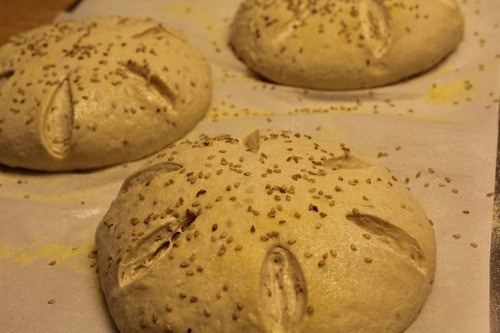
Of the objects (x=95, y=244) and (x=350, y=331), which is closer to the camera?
(x=350, y=331)

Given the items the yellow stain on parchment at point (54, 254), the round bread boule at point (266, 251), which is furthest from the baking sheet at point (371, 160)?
the round bread boule at point (266, 251)

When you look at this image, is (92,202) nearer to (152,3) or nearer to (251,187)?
(251,187)

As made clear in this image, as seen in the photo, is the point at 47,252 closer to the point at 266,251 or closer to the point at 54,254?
the point at 54,254

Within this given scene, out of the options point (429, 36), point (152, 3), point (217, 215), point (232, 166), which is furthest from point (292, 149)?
point (152, 3)

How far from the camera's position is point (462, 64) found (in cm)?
264

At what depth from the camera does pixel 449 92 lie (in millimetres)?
2492

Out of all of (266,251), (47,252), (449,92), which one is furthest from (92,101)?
(449,92)

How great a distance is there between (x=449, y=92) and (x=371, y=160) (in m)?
0.56

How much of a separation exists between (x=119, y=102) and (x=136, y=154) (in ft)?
0.69

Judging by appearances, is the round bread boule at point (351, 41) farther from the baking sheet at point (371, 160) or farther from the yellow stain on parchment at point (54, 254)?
the yellow stain on parchment at point (54, 254)

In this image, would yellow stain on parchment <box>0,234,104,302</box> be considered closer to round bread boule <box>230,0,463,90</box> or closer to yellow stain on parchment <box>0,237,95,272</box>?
yellow stain on parchment <box>0,237,95,272</box>

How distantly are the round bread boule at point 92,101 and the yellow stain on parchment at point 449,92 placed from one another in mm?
959

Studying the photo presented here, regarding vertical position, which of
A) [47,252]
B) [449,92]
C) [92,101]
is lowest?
[47,252]

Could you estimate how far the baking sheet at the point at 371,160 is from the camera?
69.4 inches
